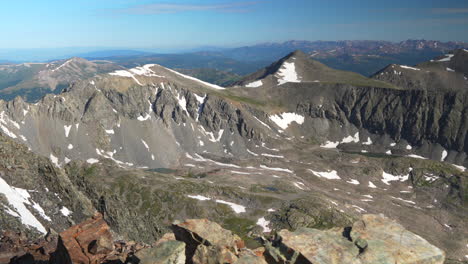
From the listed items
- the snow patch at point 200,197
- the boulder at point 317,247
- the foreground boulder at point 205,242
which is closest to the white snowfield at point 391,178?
the snow patch at point 200,197

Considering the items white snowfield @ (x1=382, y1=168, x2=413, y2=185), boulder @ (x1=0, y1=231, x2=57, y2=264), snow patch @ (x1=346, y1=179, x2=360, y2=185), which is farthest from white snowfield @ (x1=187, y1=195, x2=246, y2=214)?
white snowfield @ (x1=382, y1=168, x2=413, y2=185)

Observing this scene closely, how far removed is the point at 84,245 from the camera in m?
26.2

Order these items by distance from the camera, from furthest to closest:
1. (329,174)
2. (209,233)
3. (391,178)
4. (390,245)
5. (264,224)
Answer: (391,178) < (329,174) < (264,224) < (209,233) < (390,245)

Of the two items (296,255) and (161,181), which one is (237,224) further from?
(296,255)

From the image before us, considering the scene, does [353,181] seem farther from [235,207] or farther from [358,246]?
[358,246]

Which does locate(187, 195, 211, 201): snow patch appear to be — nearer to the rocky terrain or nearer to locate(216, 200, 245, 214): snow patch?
locate(216, 200, 245, 214): snow patch

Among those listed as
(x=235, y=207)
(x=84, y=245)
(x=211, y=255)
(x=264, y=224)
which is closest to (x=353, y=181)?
(x=264, y=224)

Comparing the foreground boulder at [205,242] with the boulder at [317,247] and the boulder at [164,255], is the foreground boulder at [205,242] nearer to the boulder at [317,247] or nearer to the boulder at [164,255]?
the boulder at [164,255]

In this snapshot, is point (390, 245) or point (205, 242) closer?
point (390, 245)

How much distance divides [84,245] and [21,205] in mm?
26612

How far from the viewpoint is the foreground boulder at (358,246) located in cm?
1745

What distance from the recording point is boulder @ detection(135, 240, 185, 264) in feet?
59.5

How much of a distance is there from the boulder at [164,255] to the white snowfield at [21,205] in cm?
3022

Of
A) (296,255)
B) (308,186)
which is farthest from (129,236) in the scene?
(308,186)
